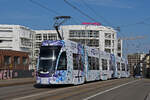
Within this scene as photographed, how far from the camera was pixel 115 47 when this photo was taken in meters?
124

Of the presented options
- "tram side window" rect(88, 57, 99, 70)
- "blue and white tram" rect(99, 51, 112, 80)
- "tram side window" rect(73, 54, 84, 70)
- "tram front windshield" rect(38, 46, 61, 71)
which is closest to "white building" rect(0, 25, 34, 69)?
"blue and white tram" rect(99, 51, 112, 80)

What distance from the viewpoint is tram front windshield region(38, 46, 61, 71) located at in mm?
21672

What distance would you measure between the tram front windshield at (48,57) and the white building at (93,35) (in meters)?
92.3

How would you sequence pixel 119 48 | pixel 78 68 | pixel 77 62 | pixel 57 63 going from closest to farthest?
pixel 57 63 → pixel 77 62 → pixel 78 68 → pixel 119 48

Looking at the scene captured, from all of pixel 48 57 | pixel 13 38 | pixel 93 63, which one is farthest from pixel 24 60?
pixel 48 57

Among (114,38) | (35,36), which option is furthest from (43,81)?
(35,36)

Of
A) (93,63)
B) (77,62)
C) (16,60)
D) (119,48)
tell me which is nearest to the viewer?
(77,62)

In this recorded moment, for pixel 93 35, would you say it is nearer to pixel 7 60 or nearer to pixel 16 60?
pixel 16 60

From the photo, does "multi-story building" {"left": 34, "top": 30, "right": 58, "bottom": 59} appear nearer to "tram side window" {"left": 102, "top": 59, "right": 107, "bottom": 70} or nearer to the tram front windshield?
"tram side window" {"left": 102, "top": 59, "right": 107, "bottom": 70}

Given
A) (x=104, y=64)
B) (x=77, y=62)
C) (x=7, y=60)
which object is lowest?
(x=104, y=64)

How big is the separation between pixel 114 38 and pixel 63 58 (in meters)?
104

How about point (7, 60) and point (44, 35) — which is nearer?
point (7, 60)

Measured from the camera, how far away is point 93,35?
118375 mm

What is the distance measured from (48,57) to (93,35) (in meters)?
97.1
